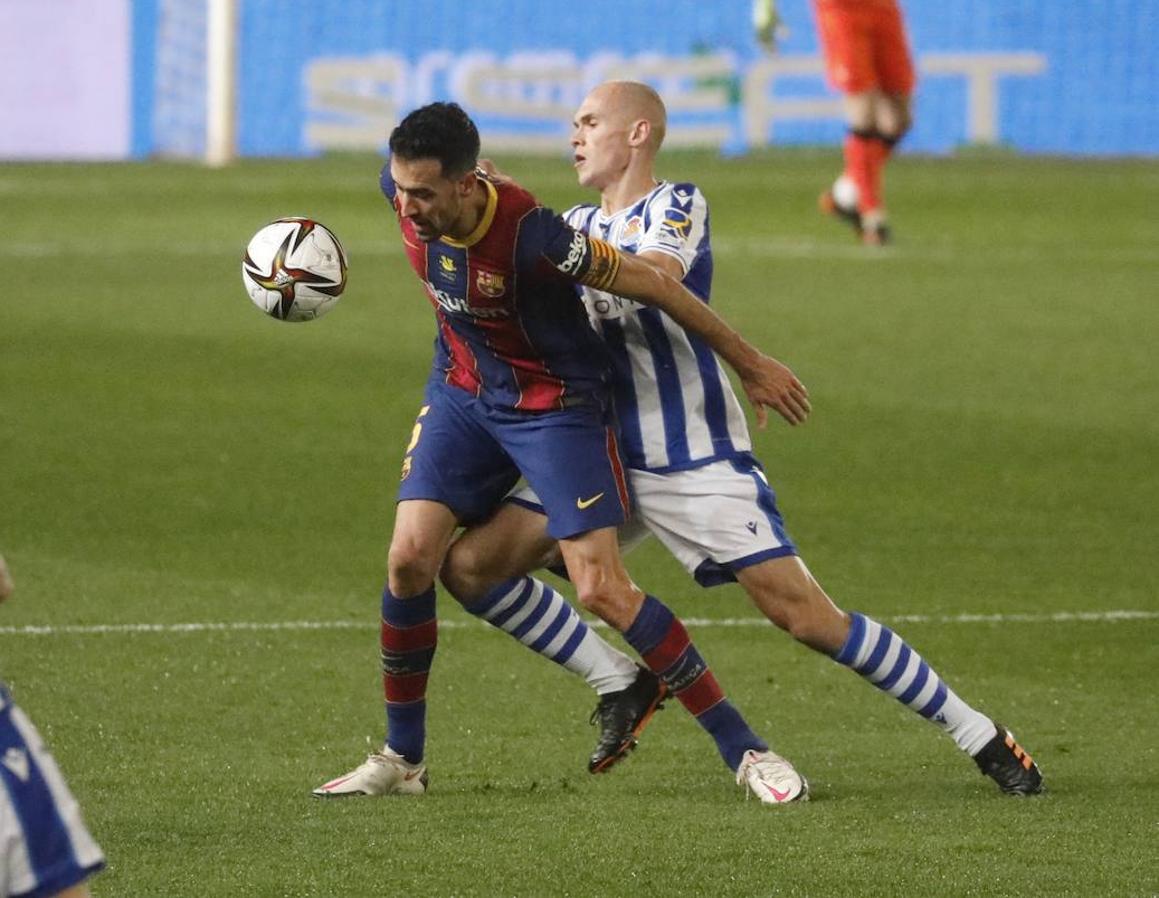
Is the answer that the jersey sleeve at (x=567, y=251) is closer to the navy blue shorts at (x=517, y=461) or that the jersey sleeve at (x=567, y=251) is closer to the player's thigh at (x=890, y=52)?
the navy blue shorts at (x=517, y=461)

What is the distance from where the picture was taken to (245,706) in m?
6.19

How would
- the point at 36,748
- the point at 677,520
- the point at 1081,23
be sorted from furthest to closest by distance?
the point at 1081,23 → the point at 677,520 → the point at 36,748

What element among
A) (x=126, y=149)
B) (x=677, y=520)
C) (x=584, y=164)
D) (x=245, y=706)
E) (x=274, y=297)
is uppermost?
(x=584, y=164)

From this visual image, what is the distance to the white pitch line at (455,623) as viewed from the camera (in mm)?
7082

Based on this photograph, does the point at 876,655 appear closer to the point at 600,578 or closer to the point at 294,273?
the point at 600,578

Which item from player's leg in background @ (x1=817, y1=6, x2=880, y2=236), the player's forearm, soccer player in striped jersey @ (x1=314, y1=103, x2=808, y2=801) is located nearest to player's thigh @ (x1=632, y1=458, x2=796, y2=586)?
soccer player in striped jersey @ (x1=314, y1=103, x2=808, y2=801)

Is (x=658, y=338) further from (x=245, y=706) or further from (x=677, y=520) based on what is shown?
(x=245, y=706)

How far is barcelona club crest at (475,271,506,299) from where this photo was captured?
5168 millimetres

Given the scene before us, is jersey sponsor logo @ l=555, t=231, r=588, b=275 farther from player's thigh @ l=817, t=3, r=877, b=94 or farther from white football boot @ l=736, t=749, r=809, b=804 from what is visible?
player's thigh @ l=817, t=3, r=877, b=94

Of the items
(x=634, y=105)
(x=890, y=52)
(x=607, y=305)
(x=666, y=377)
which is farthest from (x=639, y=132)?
(x=890, y=52)

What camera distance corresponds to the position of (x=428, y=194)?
500 cm

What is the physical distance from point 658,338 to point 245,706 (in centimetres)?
160

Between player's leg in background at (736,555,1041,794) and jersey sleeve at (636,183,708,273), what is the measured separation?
0.74 meters

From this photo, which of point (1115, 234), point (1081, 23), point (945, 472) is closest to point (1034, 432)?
point (945, 472)
